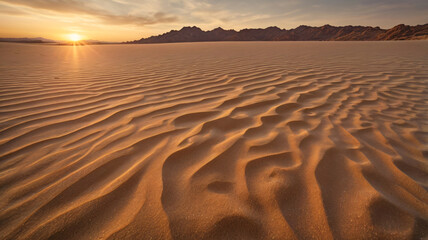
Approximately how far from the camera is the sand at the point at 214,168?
33.8 inches

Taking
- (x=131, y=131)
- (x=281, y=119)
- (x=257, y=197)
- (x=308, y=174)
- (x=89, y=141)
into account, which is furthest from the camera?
(x=281, y=119)

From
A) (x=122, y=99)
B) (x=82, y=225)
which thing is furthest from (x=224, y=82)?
(x=82, y=225)

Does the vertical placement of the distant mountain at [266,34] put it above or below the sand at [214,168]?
below

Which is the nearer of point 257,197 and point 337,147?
point 257,197

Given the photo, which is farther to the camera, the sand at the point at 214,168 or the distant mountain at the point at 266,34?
→ the distant mountain at the point at 266,34

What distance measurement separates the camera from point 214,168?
3.86 ft

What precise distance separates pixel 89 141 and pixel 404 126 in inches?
102

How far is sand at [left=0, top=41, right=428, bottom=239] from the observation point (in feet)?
2.82

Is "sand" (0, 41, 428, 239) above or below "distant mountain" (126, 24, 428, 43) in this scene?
above

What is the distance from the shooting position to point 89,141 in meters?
1.49

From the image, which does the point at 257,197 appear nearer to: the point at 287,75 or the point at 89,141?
the point at 89,141

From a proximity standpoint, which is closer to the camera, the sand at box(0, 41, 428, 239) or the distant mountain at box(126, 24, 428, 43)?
the sand at box(0, 41, 428, 239)

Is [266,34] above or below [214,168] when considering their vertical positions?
below

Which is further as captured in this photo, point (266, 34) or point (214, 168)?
point (266, 34)
